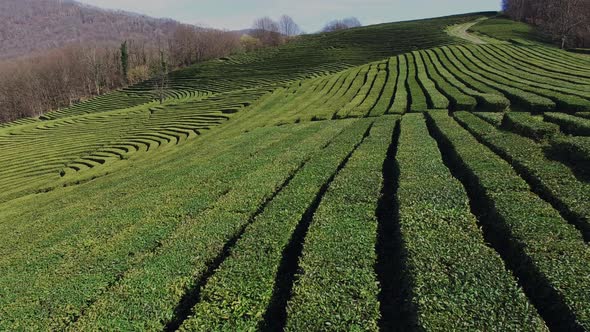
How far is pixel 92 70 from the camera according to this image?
145750 millimetres

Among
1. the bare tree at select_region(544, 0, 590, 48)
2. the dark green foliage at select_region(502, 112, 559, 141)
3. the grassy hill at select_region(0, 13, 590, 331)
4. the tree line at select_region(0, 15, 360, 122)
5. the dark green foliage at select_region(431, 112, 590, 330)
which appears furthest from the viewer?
the tree line at select_region(0, 15, 360, 122)

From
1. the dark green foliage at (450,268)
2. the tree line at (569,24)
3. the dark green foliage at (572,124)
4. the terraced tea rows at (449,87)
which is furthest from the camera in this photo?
the tree line at (569,24)

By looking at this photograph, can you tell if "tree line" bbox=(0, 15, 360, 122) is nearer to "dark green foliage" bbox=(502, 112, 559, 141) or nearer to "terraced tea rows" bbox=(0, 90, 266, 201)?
"terraced tea rows" bbox=(0, 90, 266, 201)

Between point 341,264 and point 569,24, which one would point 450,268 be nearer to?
point 341,264

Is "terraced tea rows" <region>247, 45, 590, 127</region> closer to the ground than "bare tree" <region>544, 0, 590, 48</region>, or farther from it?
closer to the ground

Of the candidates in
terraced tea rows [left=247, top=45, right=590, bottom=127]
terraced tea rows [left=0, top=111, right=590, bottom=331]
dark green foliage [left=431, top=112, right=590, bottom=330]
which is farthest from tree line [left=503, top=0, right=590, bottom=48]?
terraced tea rows [left=0, top=111, right=590, bottom=331]

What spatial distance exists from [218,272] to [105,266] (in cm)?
460

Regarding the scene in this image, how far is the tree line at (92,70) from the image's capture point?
129 meters

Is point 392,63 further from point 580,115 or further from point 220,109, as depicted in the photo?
point 580,115

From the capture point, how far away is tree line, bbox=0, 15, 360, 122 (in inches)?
5084

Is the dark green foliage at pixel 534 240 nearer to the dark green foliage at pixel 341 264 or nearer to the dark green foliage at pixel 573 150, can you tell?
the dark green foliage at pixel 573 150

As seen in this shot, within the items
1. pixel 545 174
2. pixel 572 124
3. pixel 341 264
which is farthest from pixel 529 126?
pixel 341 264

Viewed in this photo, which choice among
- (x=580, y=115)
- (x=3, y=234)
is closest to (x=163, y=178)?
(x=3, y=234)

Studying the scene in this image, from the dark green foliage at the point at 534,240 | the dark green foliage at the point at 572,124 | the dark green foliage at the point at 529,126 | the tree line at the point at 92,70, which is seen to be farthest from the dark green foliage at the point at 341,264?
the tree line at the point at 92,70
